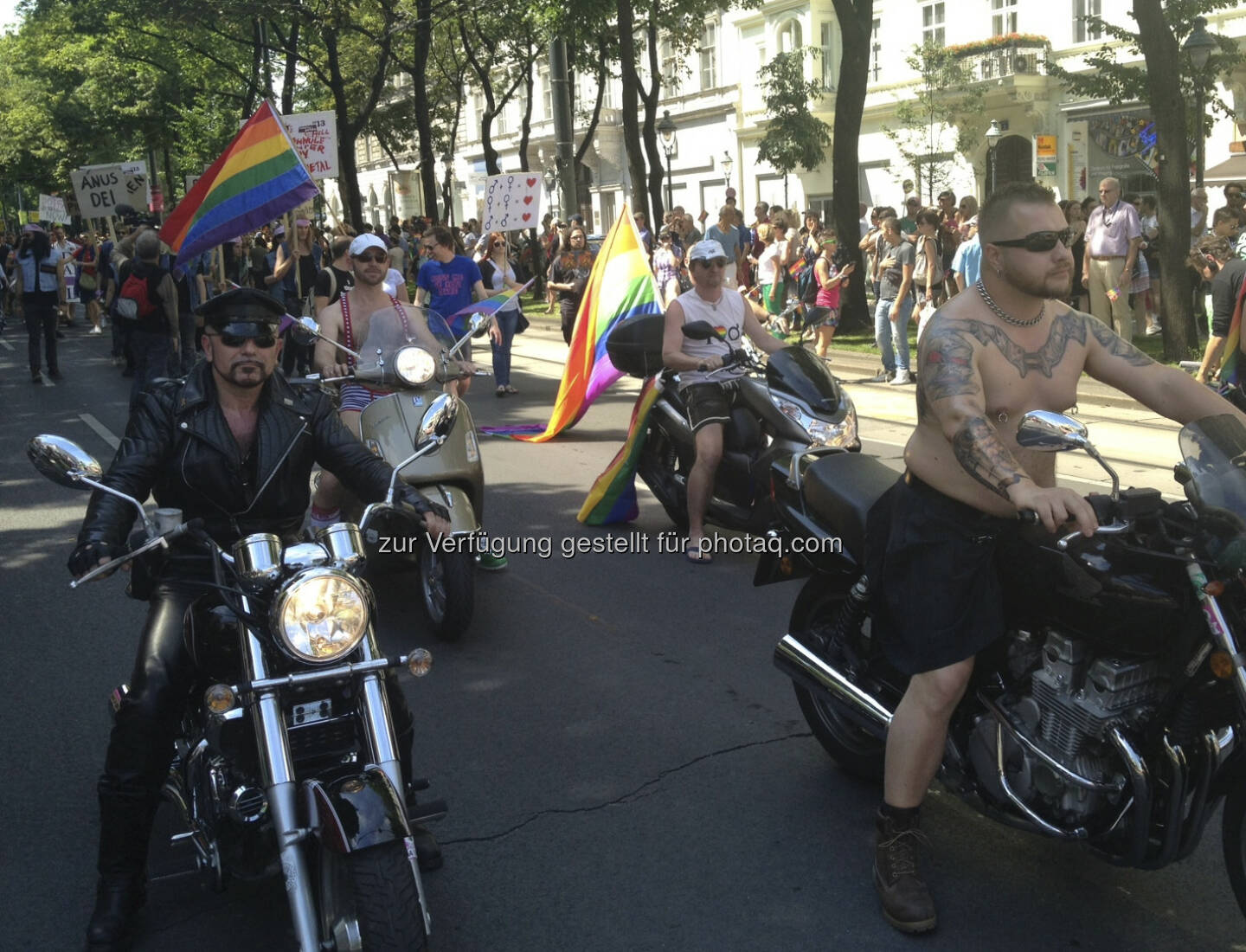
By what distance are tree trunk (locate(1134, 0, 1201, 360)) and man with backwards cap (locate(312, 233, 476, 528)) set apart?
9187mm

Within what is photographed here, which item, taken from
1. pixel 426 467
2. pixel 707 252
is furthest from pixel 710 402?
pixel 426 467

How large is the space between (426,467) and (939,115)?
30.7 meters

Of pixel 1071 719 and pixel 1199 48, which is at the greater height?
pixel 1199 48

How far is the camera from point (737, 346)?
734 cm

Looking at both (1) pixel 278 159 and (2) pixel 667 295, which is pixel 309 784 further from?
(2) pixel 667 295

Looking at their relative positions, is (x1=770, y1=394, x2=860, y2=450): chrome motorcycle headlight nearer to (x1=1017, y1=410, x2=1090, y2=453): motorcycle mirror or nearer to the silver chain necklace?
the silver chain necklace

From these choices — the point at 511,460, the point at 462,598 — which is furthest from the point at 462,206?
the point at 462,598

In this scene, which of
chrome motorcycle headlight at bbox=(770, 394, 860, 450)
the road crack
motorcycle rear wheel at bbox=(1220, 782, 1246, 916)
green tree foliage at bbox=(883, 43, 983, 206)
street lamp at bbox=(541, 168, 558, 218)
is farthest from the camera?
street lamp at bbox=(541, 168, 558, 218)

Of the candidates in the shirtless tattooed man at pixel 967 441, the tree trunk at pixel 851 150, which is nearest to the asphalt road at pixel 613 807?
the shirtless tattooed man at pixel 967 441

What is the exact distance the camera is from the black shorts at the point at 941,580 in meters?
3.35

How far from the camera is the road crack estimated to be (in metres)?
4.10

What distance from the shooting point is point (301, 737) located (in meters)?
3.13

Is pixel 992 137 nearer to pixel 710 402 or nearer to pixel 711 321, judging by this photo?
pixel 711 321

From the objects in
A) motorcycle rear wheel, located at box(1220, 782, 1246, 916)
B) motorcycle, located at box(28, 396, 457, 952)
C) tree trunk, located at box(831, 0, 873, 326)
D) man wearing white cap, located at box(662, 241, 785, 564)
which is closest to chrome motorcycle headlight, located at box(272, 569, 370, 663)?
motorcycle, located at box(28, 396, 457, 952)
